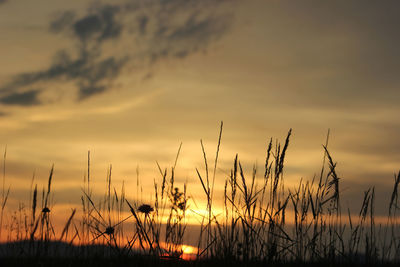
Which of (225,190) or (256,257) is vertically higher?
(225,190)

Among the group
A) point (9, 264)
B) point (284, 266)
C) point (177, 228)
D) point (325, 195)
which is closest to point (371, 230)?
point (325, 195)

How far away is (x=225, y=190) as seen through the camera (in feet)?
11.3

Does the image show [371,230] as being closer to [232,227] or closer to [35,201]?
[232,227]

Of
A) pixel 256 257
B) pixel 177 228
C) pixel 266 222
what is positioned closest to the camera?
pixel 256 257

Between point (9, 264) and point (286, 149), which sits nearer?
point (286, 149)

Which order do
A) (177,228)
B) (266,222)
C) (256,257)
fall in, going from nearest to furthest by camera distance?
(256,257)
(266,222)
(177,228)

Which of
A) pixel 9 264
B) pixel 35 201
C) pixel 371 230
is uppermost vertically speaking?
pixel 35 201

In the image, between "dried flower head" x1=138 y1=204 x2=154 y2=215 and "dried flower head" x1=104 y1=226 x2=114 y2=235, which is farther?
"dried flower head" x1=138 y1=204 x2=154 y2=215

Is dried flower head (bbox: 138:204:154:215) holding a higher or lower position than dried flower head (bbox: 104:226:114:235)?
higher

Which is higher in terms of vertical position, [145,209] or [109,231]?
[145,209]

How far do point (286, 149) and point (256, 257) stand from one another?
2.65ft

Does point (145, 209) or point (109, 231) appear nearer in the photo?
point (109, 231)

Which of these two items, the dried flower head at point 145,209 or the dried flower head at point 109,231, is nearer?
the dried flower head at point 109,231

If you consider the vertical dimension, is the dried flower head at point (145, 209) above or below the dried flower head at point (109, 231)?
above
